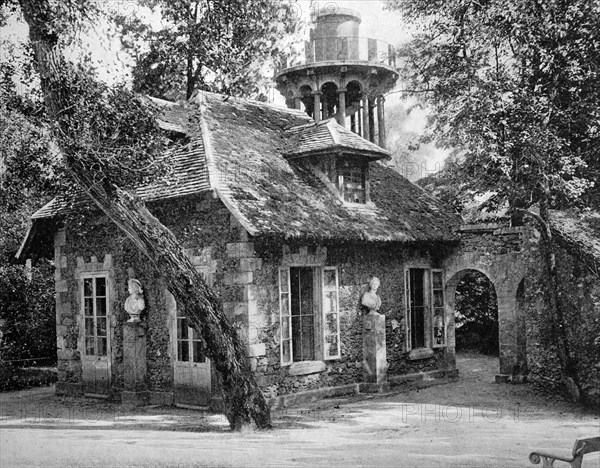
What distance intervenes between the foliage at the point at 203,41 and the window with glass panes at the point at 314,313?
Answer: 4641 millimetres

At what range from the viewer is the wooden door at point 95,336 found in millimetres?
14453

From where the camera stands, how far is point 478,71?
12531 millimetres

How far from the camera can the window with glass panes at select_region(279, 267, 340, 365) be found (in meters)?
13.6

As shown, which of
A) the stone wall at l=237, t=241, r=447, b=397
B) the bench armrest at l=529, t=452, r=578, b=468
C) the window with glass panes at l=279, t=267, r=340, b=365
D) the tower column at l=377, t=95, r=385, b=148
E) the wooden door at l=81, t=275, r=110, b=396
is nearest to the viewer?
the bench armrest at l=529, t=452, r=578, b=468

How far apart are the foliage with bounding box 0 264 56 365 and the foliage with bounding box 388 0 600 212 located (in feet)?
34.7

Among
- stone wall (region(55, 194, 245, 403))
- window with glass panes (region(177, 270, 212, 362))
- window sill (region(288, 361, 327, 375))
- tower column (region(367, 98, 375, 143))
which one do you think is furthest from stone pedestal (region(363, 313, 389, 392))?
tower column (region(367, 98, 375, 143))

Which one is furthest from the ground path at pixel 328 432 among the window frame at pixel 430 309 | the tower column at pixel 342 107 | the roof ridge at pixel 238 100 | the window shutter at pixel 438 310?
the tower column at pixel 342 107

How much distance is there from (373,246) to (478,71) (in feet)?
13.7

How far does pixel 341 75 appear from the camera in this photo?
19.4 metres

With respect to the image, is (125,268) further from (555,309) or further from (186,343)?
(555,309)

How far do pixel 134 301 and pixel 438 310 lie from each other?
6.94 meters

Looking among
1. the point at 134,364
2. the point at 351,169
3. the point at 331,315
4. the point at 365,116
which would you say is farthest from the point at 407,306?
the point at 365,116

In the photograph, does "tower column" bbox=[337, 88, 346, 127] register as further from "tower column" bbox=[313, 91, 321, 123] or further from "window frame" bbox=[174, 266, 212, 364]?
"window frame" bbox=[174, 266, 212, 364]

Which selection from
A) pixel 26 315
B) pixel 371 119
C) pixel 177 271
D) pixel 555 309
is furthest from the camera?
pixel 371 119
